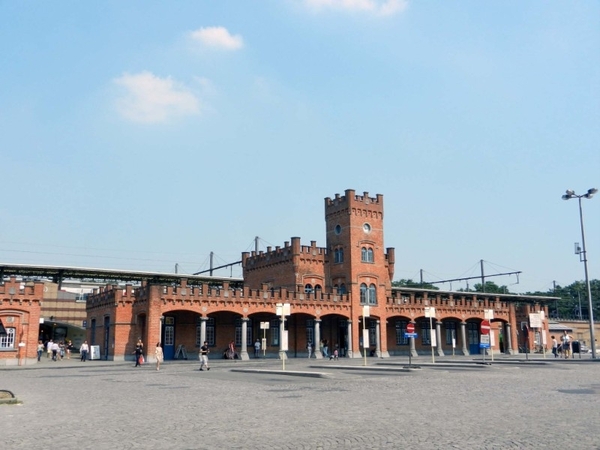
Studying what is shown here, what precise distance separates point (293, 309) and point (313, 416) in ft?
126

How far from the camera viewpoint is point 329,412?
13.1 metres

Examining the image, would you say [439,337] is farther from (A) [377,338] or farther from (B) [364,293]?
(B) [364,293]

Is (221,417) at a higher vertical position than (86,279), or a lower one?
lower

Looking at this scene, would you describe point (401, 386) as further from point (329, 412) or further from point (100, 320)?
point (100, 320)

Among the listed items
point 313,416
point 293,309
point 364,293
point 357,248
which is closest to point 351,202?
point 357,248

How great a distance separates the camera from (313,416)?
1254cm

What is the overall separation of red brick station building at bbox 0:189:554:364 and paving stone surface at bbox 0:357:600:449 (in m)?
23.7

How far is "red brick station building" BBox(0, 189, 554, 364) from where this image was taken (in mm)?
44094

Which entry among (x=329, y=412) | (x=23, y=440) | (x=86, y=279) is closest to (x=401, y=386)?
(x=329, y=412)

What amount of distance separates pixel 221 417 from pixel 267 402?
3004mm

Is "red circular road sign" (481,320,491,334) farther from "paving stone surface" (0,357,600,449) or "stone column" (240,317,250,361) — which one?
"stone column" (240,317,250,361)

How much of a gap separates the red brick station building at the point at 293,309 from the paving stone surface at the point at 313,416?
23.7m

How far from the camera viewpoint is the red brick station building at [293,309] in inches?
1736

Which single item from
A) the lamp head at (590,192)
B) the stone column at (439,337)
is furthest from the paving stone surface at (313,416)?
the stone column at (439,337)
